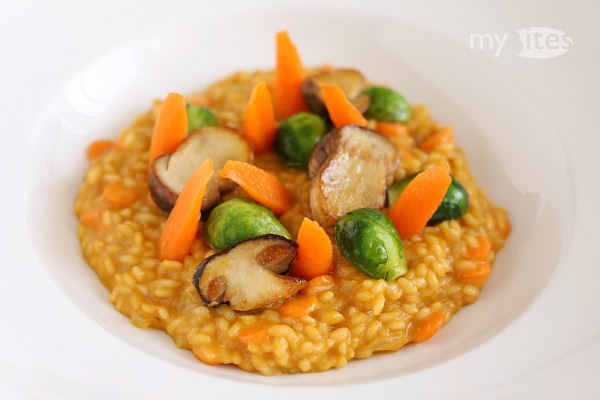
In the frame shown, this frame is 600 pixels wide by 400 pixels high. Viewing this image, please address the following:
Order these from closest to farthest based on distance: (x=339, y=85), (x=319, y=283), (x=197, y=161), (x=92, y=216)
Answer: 1. (x=319, y=283)
2. (x=197, y=161)
3. (x=92, y=216)
4. (x=339, y=85)

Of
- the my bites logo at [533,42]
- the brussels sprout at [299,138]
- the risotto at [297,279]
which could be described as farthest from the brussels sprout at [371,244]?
the my bites logo at [533,42]

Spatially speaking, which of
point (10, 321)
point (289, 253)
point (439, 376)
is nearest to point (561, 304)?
point (439, 376)

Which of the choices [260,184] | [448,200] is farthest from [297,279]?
[448,200]

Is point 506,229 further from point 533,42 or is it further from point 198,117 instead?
point 198,117

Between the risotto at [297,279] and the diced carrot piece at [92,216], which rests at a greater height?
the diced carrot piece at [92,216]

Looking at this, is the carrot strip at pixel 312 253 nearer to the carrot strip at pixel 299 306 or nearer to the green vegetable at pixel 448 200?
the carrot strip at pixel 299 306

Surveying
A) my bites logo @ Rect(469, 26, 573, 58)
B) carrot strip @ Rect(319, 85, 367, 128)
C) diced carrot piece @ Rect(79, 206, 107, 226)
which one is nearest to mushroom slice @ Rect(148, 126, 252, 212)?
diced carrot piece @ Rect(79, 206, 107, 226)

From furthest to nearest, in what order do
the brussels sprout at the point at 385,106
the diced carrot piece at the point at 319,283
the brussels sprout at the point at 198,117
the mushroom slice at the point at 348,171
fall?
1. the brussels sprout at the point at 385,106
2. the brussels sprout at the point at 198,117
3. the mushroom slice at the point at 348,171
4. the diced carrot piece at the point at 319,283
